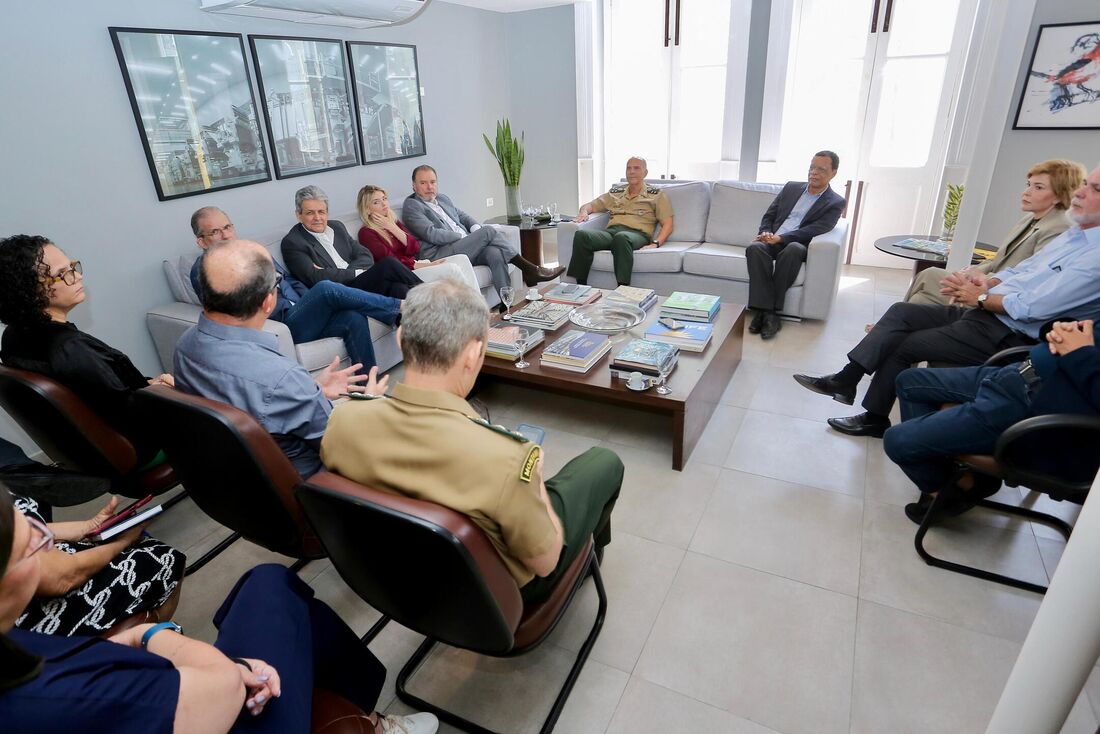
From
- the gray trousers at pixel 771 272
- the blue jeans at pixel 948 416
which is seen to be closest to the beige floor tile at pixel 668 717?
the blue jeans at pixel 948 416

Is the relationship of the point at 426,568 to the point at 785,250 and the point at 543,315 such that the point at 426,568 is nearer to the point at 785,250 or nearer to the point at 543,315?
the point at 543,315

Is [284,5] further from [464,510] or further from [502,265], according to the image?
[464,510]

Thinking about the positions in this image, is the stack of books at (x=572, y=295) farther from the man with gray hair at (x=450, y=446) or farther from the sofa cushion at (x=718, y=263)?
the man with gray hair at (x=450, y=446)

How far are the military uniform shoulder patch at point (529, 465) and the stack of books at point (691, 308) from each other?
7.36 ft

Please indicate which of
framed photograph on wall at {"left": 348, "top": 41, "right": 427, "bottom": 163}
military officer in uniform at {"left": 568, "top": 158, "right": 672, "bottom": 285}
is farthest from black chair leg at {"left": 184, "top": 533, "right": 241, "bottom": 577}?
framed photograph on wall at {"left": 348, "top": 41, "right": 427, "bottom": 163}

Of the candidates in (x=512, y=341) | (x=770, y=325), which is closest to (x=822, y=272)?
(x=770, y=325)

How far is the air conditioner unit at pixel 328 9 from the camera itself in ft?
9.21

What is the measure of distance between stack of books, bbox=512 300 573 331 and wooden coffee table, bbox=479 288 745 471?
6 centimetres

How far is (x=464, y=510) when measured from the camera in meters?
1.16

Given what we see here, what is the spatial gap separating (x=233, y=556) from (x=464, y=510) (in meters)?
1.61

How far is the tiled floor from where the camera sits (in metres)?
1.63

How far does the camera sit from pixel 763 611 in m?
1.93

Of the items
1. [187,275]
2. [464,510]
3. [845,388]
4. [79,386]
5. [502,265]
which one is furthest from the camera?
[502,265]

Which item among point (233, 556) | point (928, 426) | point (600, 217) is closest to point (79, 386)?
point (233, 556)
